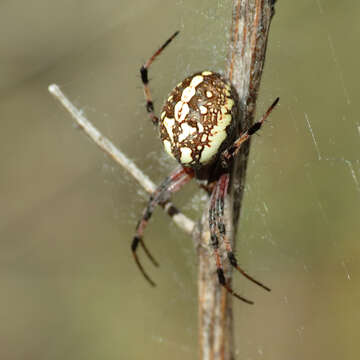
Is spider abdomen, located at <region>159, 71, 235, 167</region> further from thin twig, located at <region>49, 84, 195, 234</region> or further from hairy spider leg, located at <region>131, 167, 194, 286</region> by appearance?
hairy spider leg, located at <region>131, 167, 194, 286</region>

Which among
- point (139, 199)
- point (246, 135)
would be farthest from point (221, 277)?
point (139, 199)

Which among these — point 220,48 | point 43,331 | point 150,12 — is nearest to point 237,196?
point 220,48

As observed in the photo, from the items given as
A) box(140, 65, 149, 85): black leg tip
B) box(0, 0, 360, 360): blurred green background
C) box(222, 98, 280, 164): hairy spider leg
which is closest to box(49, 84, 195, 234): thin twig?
box(222, 98, 280, 164): hairy spider leg

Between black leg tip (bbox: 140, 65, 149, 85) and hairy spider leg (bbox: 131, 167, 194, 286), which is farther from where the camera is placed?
hairy spider leg (bbox: 131, 167, 194, 286)

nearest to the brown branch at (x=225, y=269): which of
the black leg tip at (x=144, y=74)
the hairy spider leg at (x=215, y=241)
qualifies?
the hairy spider leg at (x=215, y=241)

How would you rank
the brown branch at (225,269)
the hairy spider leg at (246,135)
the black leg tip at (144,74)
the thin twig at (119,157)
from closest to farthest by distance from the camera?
the brown branch at (225,269), the hairy spider leg at (246,135), the thin twig at (119,157), the black leg tip at (144,74)

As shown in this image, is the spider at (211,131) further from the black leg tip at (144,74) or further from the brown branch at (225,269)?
the black leg tip at (144,74)

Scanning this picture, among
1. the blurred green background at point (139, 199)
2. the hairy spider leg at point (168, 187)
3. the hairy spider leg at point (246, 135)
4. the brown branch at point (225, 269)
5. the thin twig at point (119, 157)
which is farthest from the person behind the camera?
the blurred green background at point (139, 199)
